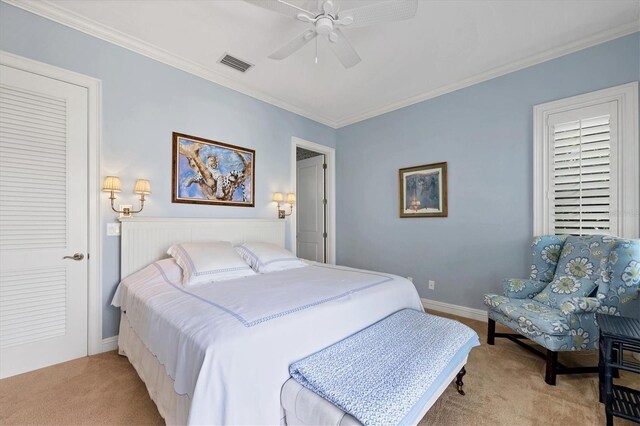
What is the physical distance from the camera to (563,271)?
233 cm

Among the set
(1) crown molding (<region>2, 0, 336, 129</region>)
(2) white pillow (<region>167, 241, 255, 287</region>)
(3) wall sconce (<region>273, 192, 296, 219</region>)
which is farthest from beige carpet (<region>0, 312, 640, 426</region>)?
(1) crown molding (<region>2, 0, 336, 129</region>)

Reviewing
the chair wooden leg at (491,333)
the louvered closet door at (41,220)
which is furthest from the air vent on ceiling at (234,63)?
the chair wooden leg at (491,333)

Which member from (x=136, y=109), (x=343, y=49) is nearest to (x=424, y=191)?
(x=343, y=49)

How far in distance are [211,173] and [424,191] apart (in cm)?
266

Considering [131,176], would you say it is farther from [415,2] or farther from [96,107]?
[415,2]

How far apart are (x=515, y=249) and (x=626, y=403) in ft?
5.17

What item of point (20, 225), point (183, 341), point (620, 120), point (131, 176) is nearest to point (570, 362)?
point (620, 120)

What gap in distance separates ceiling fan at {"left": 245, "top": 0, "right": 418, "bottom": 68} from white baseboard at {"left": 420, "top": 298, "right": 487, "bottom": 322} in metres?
3.04

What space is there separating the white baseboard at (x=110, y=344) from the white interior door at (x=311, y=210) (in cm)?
291

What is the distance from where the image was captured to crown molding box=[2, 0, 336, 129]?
212cm

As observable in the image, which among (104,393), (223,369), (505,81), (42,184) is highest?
(505,81)

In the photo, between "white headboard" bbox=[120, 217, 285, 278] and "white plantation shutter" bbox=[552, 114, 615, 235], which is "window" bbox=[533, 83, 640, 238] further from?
"white headboard" bbox=[120, 217, 285, 278]

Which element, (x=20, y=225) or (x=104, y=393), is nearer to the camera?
(x=104, y=393)

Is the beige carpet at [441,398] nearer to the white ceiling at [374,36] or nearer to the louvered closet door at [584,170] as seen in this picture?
the louvered closet door at [584,170]
